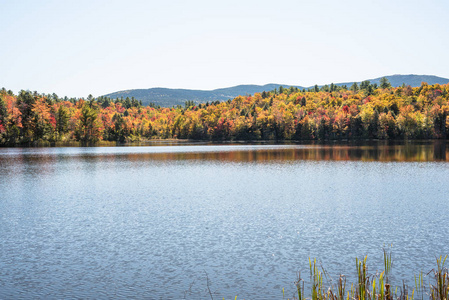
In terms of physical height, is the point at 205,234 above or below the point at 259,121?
below

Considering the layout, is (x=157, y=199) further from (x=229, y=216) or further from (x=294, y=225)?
(x=294, y=225)

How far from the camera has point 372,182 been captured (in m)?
35.2

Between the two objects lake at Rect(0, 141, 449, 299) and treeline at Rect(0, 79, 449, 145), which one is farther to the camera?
treeline at Rect(0, 79, 449, 145)

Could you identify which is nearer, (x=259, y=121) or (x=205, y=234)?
(x=205, y=234)

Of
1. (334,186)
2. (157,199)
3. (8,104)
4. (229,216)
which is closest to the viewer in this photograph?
(229,216)

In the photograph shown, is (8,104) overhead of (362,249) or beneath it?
overhead

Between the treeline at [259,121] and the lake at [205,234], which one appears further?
the treeline at [259,121]

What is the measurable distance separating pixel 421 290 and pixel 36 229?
17.4m

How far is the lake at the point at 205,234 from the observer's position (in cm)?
1258

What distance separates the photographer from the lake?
41.3ft

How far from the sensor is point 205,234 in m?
18.2

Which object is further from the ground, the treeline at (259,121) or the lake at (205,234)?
the treeline at (259,121)

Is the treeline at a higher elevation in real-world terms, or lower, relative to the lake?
higher

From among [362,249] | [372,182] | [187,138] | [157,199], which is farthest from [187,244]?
[187,138]
